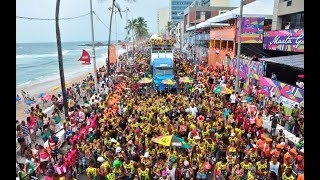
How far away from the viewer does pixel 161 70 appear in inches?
1029

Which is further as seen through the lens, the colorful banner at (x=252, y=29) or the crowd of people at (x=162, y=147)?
the colorful banner at (x=252, y=29)

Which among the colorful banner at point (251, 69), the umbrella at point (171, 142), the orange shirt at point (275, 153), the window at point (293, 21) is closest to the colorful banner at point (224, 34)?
the window at point (293, 21)

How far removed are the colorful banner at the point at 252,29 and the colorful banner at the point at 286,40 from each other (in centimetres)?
325

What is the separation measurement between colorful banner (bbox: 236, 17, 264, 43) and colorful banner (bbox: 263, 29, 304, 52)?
3.25 metres

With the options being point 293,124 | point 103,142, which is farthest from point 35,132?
point 293,124

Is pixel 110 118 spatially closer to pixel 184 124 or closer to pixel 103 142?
pixel 103 142

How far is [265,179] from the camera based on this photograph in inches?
336

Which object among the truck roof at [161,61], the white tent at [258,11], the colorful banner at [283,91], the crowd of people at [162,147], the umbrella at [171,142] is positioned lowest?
the crowd of people at [162,147]

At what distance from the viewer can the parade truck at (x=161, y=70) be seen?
25.5m

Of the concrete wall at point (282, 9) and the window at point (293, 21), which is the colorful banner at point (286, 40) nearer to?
the window at point (293, 21)

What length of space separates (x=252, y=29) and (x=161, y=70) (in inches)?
435

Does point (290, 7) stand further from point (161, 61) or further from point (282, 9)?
point (161, 61)

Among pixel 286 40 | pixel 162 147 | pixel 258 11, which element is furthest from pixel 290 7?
pixel 162 147
